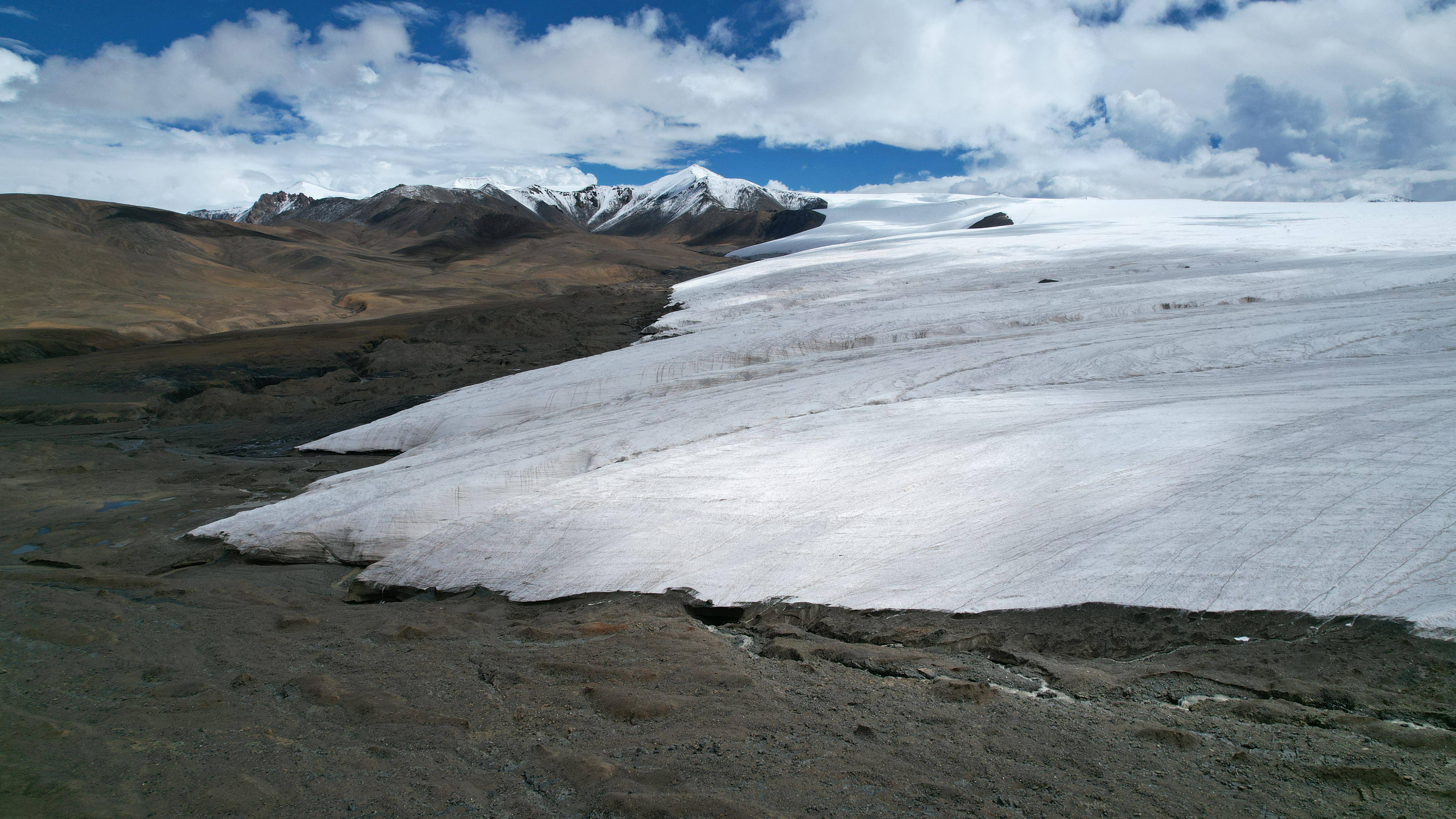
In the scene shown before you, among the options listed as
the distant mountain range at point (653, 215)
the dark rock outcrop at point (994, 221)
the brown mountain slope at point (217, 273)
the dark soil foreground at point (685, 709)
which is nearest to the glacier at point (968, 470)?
Result: the dark soil foreground at point (685, 709)

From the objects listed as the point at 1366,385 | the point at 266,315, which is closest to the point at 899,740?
the point at 1366,385

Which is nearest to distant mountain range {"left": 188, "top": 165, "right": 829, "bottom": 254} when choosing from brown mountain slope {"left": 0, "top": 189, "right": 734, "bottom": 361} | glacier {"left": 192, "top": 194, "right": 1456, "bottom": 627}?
brown mountain slope {"left": 0, "top": 189, "right": 734, "bottom": 361}

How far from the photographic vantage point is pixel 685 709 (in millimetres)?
3715

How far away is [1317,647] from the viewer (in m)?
3.83

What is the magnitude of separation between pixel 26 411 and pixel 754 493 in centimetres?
1676

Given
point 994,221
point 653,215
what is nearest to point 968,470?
point 994,221

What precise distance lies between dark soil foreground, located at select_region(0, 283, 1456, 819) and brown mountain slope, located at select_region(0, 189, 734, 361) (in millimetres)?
27166

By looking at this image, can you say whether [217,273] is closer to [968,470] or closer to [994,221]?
[968,470]

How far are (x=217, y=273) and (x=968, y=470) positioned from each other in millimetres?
55319

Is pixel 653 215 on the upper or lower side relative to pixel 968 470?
upper

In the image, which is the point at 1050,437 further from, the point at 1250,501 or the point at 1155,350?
the point at 1155,350

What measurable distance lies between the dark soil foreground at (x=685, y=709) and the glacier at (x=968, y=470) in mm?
392

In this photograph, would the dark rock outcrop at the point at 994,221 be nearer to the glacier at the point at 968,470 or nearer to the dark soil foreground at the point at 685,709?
the glacier at the point at 968,470

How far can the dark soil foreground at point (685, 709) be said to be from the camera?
9.35ft
